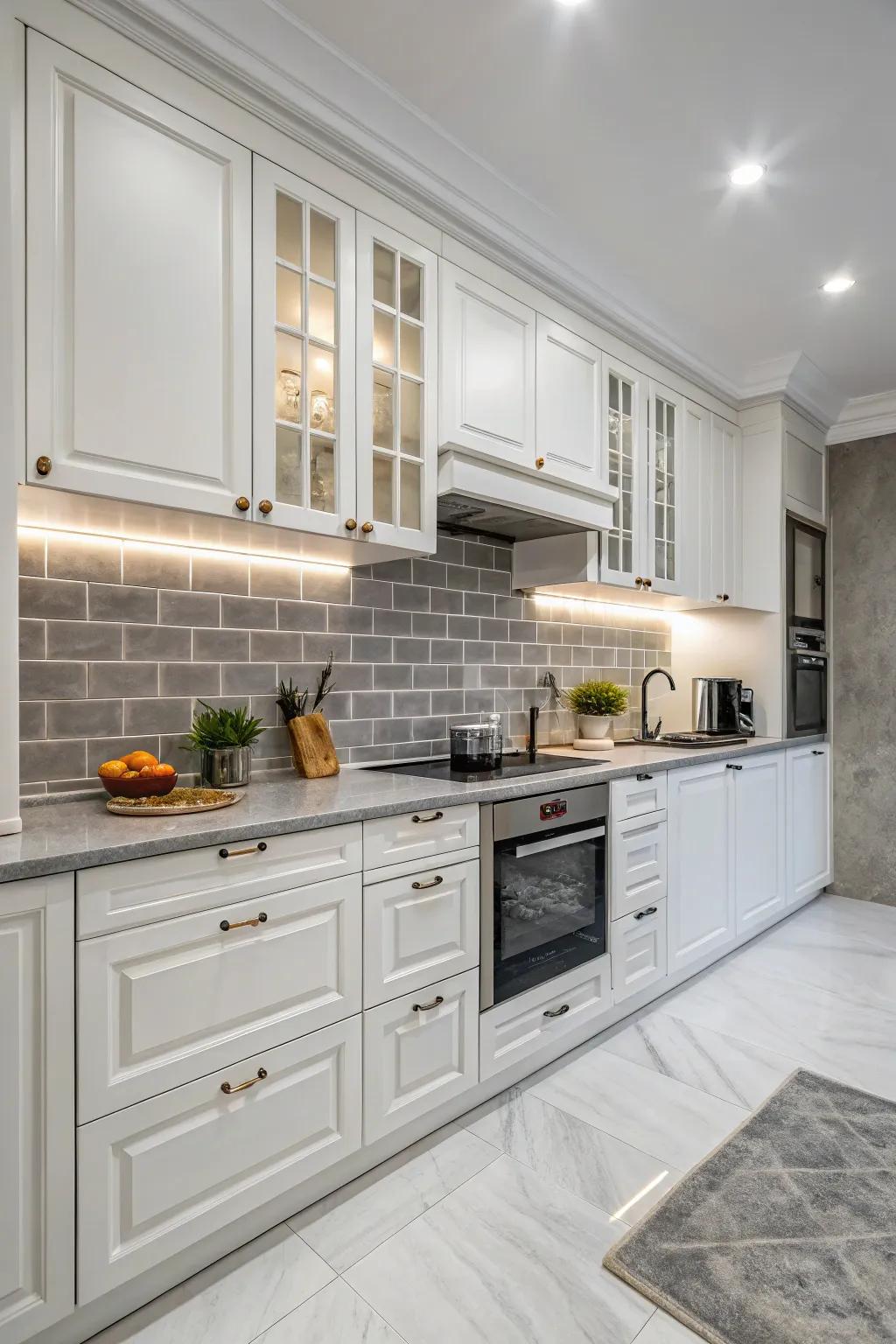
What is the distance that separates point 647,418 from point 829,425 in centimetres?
163

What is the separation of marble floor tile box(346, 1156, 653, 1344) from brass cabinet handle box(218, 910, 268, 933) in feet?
2.44

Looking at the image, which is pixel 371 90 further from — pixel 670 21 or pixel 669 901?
pixel 669 901

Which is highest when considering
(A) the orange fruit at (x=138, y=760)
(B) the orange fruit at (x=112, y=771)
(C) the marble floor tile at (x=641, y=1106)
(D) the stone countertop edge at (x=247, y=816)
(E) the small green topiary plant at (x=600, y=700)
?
(E) the small green topiary plant at (x=600, y=700)

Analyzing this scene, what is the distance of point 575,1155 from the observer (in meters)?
1.98

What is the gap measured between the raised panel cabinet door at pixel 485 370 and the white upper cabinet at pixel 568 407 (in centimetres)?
6

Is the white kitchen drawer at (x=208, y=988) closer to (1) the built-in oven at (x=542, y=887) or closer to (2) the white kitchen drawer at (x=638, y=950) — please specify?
(1) the built-in oven at (x=542, y=887)

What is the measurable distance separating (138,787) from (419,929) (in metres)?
0.78

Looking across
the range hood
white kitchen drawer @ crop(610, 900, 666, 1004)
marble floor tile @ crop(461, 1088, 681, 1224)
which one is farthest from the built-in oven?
the range hood

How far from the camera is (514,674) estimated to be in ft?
10.6

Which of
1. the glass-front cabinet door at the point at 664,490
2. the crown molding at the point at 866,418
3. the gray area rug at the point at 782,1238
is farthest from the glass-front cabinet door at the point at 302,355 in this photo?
the crown molding at the point at 866,418

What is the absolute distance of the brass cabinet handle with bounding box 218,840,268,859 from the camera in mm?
1536

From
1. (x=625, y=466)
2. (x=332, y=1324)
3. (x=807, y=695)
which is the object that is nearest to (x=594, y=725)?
(x=625, y=466)

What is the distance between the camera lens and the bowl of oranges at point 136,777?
5.74 feet

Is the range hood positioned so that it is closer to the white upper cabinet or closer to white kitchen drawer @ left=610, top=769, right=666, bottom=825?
the white upper cabinet
